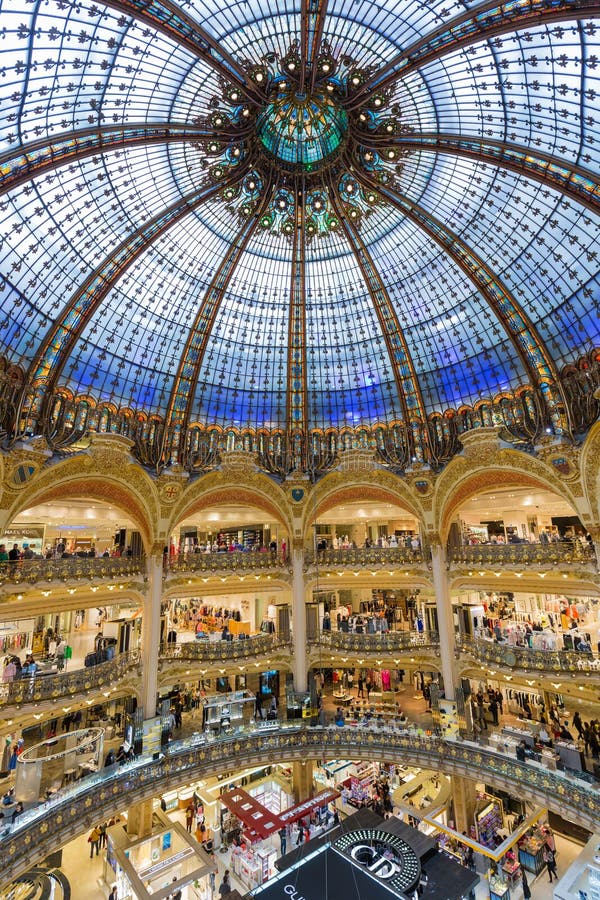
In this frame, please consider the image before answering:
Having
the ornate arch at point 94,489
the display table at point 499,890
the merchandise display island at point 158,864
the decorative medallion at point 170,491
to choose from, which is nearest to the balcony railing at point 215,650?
the ornate arch at point 94,489

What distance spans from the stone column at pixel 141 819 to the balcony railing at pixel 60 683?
22.3 ft

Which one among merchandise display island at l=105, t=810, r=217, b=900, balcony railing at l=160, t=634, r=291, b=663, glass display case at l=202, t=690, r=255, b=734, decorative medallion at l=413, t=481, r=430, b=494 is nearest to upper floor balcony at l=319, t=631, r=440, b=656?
balcony railing at l=160, t=634, r=291, b=663

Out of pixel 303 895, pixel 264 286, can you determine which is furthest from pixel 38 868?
pixel 264 286

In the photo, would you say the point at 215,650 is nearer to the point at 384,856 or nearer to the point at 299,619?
the point at 299,619

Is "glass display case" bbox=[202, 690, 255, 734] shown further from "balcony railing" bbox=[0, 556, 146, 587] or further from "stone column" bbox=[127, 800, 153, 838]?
"balcony railing" bbox=[0, 556, 146, 587]

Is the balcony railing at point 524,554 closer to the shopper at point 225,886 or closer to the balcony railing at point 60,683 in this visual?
the shopper at point 225,886

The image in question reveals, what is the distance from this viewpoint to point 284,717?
31078 mm

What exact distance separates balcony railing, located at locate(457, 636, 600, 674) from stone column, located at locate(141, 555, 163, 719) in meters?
18.6

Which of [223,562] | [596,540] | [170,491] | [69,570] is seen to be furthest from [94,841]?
[596,540]

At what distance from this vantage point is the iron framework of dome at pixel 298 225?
1761cm

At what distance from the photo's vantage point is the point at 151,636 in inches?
1115

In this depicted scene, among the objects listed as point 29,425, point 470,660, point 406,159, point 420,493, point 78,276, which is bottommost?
point 470,660

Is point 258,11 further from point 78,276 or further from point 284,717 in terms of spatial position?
point 284,717

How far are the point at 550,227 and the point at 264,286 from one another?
15768 millimetres
